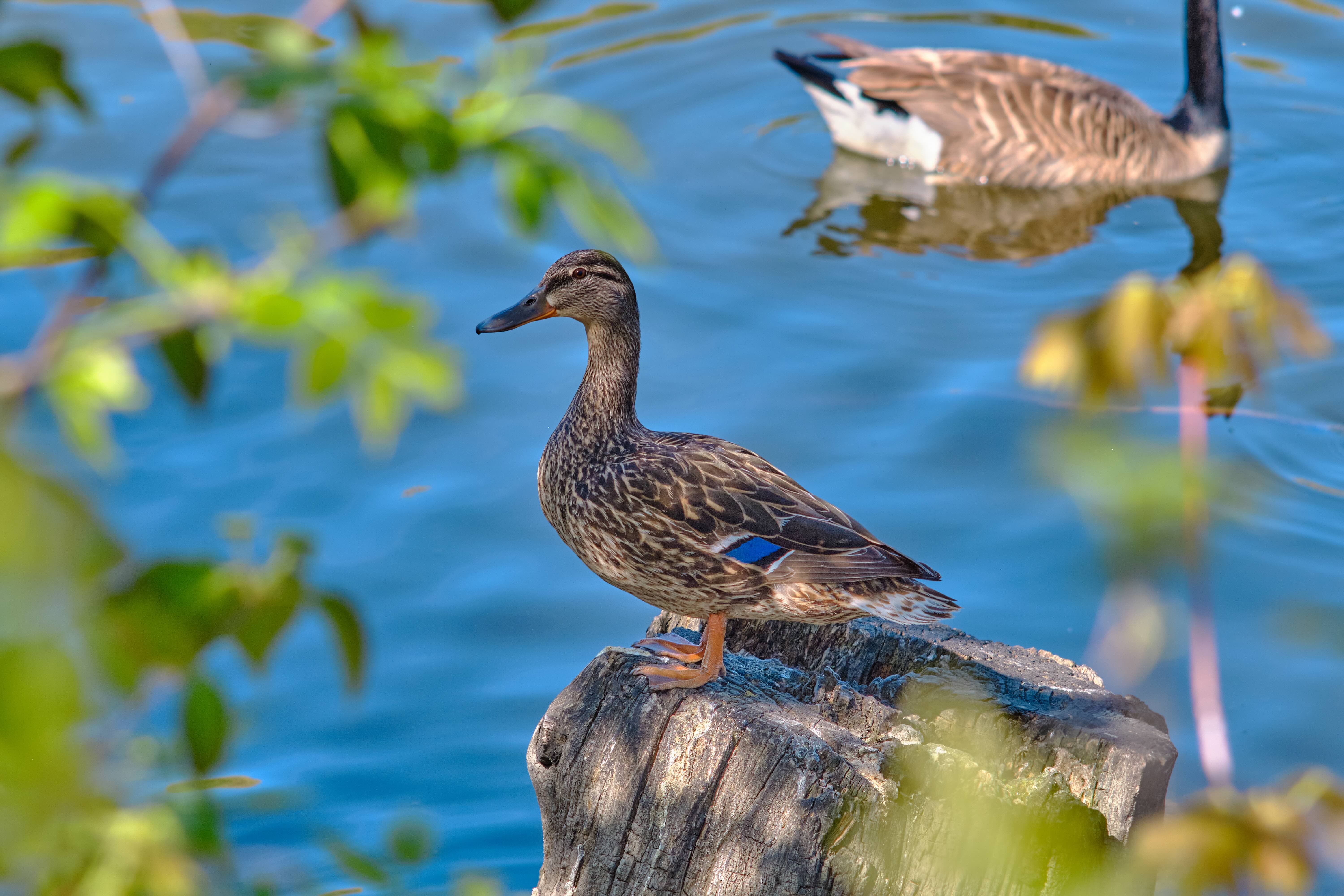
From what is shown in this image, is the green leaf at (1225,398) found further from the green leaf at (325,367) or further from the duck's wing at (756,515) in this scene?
the green leaf at (325,367)

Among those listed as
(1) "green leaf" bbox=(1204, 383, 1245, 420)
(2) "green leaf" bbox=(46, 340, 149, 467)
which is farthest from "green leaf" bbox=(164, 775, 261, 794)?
(1) "green leaf" bbox=(1204, 383, 1245, 420)

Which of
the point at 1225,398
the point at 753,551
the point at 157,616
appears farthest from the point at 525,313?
the point at 1225,398

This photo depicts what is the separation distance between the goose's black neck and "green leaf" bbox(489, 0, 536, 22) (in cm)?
977

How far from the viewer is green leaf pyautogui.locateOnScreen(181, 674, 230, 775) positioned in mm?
1306

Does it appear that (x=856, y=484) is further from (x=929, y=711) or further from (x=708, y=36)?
(x=708, y=36)

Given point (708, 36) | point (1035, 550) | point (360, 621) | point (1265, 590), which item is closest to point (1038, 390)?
point (1035, 550)

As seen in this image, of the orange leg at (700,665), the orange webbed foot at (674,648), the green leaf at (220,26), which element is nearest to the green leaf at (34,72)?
the orange leg at (700,665)

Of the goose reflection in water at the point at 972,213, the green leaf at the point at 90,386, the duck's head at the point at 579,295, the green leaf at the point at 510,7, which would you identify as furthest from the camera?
the goose reflection in water at the point at 972,213

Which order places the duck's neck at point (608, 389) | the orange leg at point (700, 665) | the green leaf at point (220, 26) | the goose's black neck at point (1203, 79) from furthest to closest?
1. the green leaf at point (220, 26)
2. the goose's black neck at point (1203, 79)
3. the duck's neck at point (608, 389)
4. the orange leg at point (700, 665)

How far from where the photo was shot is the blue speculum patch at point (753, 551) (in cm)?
421

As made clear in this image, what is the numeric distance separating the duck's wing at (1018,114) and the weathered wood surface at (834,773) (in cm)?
709

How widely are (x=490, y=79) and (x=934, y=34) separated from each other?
1142 cm

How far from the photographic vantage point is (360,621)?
1.45m

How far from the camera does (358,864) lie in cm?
154
